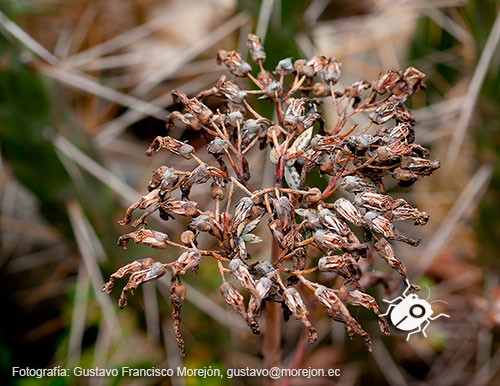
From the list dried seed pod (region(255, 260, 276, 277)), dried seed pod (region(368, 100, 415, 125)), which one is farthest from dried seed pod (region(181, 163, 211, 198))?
dried seed pod (region(368, 100, 415, 125))

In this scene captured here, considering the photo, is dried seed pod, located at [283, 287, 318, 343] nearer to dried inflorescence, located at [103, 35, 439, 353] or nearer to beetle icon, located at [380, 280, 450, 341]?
dried inflorescence, located at [103, 35, 439, 353]

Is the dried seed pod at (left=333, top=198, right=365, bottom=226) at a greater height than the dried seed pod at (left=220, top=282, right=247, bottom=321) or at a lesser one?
greater

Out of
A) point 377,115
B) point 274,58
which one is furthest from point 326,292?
point 274,58

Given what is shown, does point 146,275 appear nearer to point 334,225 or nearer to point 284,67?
point 334,225

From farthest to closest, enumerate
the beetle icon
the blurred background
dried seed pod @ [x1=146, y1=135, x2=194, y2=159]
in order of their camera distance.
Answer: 1. the blurred background
2. the beetle icon
3. dried seed pod @ [x1=146, y1=135, x2=194, y2=159]

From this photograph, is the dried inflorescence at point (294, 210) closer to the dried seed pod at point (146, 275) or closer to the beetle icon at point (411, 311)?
the dried seed pod at point (146, 275)

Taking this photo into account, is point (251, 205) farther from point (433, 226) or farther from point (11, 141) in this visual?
point (433, 226)

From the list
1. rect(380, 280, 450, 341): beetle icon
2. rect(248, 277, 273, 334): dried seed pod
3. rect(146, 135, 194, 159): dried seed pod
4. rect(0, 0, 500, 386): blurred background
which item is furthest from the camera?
rect(0, 0, 500, 386): blurred background
